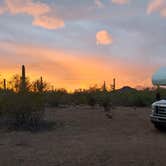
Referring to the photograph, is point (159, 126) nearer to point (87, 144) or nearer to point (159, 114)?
point (159, 114)

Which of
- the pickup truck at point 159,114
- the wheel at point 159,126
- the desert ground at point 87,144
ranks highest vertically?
the pickup truck at point 159,114

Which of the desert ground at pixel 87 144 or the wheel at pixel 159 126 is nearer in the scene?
the desert ground at pixel 87 144

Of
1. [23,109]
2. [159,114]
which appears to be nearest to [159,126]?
[159,114]

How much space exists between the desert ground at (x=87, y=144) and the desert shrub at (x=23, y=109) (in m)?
0.91

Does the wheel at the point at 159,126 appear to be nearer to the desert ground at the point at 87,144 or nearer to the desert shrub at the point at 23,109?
the desert ground at the point at 87,144

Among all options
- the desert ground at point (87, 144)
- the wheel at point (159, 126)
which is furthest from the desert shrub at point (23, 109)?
the wheel at point (159, 126)

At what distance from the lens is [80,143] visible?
15508 mm

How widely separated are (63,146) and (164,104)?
16.8 feet

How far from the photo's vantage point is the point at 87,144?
15258mm

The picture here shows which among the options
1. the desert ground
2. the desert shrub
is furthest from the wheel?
the desert shrub

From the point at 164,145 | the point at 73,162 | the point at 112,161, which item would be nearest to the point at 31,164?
the point at 73,162

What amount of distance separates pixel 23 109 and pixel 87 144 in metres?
5.68

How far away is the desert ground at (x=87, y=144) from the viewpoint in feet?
40.9

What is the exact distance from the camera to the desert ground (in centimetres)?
1247
